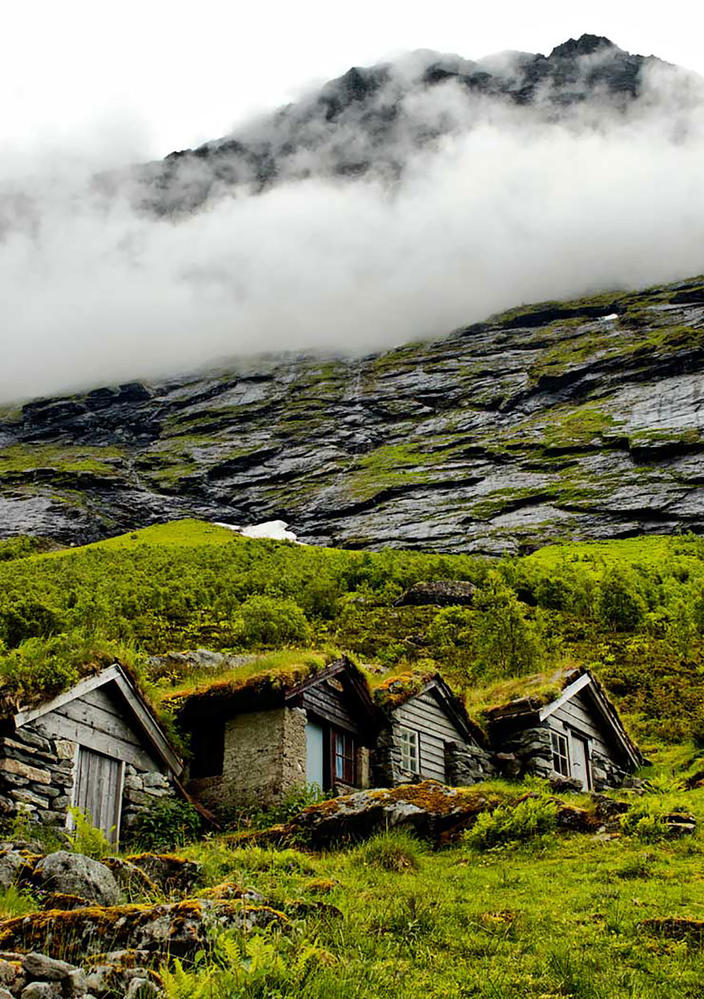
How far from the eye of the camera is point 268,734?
74.0 feet

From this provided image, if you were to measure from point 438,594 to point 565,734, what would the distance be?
34.7 m

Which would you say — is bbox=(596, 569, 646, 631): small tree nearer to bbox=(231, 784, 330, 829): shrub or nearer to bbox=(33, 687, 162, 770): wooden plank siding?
bbox=(231, 784, 330, 829): shrub

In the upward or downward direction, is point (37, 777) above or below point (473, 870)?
above

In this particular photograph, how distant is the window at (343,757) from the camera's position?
952 inches

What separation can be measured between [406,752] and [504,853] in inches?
331

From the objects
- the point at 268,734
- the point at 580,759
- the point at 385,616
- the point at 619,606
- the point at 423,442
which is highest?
the point at 423,442

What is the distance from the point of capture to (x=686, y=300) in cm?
18075

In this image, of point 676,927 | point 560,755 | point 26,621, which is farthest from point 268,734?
point 26,621

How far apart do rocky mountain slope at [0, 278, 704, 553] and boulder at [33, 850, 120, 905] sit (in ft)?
291

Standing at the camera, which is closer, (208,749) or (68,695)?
(68,695)

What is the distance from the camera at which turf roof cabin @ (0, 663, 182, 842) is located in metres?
17.5

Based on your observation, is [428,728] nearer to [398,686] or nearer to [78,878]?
[398,686]

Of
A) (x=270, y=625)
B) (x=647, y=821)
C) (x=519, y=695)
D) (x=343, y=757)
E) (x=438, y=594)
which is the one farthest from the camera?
(x=438, y=594)

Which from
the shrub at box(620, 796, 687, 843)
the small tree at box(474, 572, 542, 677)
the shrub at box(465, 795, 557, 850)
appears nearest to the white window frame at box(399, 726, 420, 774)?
the shrub at box(465, 795, 557, 850)
